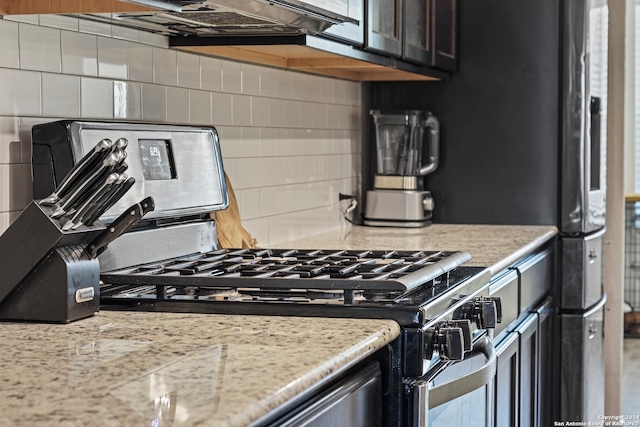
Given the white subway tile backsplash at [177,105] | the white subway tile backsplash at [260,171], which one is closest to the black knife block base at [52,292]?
the white subway tile backsplash at [177,105]

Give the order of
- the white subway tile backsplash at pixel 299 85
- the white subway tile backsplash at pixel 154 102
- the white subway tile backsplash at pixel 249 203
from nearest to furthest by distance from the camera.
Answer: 1. the white subway tile backsplash at pixel 154 102
2. the white subway tile backsplash at pixel 249 203
3. the white subway tile backsplash at pixel 299 85

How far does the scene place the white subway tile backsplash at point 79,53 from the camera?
5.99ft

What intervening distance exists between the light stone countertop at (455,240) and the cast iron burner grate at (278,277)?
437 millimetres

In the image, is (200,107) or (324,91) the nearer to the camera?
(200,107)

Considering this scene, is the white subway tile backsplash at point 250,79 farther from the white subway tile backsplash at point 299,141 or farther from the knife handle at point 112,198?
the knife handle at point 112,198

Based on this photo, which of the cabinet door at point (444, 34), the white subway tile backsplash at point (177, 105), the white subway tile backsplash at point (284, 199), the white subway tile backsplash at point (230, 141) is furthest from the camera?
the cabinet door at point (444, 34)

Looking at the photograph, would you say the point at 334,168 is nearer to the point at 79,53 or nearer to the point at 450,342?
the point at 79,53

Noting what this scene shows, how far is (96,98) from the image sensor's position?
193 centimetres

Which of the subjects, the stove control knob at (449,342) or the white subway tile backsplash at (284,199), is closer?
the stove control knob at (449,342)

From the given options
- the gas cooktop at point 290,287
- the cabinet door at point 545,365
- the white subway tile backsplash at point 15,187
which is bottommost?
the cabinet door at point 545,365

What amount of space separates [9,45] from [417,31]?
1.60 meters

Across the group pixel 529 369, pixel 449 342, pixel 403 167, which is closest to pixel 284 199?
pixel 403 167

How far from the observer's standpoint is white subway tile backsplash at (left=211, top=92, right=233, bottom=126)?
2432 millimetres

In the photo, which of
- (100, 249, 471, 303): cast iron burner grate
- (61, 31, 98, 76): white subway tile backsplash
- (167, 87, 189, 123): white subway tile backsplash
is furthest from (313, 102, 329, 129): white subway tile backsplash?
(61, 31, 98, 76): white subway tile backsplash
